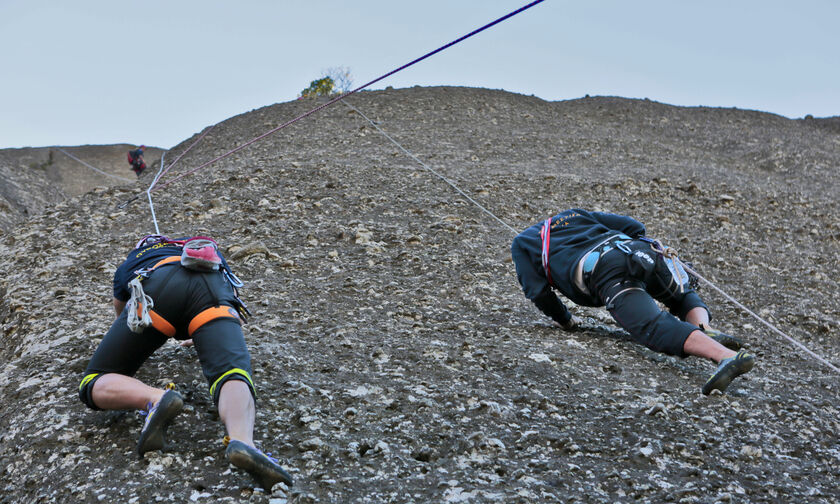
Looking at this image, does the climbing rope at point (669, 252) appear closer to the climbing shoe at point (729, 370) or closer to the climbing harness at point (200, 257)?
the climbing shoe at point (729, 370)

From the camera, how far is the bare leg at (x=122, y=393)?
10.1 feet

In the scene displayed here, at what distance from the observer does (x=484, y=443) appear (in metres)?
3.22

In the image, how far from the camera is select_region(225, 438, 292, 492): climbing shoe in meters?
2.68

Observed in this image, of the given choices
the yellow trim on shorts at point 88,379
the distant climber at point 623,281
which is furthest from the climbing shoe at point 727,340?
the yellow trim on shorts at point 88,379

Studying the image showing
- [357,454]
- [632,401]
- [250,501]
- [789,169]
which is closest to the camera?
[250,501]

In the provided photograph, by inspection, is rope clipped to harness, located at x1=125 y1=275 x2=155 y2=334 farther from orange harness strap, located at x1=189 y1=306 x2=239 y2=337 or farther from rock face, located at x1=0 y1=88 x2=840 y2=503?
rock face, located at x1=0 y1=88 x2=840 y2=503

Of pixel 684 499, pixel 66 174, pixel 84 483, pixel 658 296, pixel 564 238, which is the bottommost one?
pixel 684 499

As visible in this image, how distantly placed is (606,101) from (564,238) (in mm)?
15443

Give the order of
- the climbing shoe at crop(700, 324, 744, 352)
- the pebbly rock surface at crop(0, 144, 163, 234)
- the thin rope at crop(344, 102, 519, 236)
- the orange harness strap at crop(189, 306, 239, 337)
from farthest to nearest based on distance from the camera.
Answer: the pebbly rock surface at crop(0, 144, 163, 234) < the thin rope at crop(344, 102, 519, 236) < the climbing shoe at crop(700, 324, 744, 352) < the orange harness strap at crop(189, 306, 239, 337)

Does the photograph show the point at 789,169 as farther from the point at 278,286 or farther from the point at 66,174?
the point at 66,174

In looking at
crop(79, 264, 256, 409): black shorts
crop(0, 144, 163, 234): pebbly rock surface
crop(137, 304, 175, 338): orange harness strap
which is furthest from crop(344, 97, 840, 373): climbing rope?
crop(0, 144, 163, 234): pebbly rock surface

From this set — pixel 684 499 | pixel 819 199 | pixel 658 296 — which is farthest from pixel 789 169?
pixel 684 499

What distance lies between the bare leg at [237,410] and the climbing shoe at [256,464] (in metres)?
0.06

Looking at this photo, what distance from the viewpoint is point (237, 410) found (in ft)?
9.36
